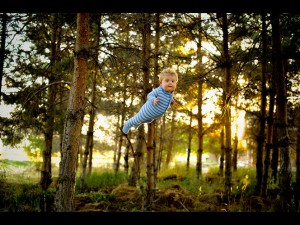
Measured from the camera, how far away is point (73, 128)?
16.3ft

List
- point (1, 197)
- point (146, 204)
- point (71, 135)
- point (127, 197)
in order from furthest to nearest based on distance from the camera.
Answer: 1. point (127, 197)
2. point (1, 197)
3. point (146, 204)
4. point (71, 135)

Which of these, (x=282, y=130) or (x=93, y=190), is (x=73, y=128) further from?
(x=93, y=190)

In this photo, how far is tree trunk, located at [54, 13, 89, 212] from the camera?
16.3 ft

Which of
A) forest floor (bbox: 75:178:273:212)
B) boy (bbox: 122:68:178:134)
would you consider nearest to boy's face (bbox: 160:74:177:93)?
boy (bbox: 122:68:178:134)

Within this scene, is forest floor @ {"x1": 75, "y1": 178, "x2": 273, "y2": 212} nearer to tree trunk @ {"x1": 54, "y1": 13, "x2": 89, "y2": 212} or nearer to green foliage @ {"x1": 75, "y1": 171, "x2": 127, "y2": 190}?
tree trunk @ {"x1": 54, "y1": 13, "x2": 89, "y2": 212}

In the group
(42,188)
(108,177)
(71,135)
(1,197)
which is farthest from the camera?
(108,177)

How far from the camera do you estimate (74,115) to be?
16.4ft

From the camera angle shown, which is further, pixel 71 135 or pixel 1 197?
pixel 1 197

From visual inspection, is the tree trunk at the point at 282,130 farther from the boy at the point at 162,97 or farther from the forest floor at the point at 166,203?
the boy at the point at 162,97
